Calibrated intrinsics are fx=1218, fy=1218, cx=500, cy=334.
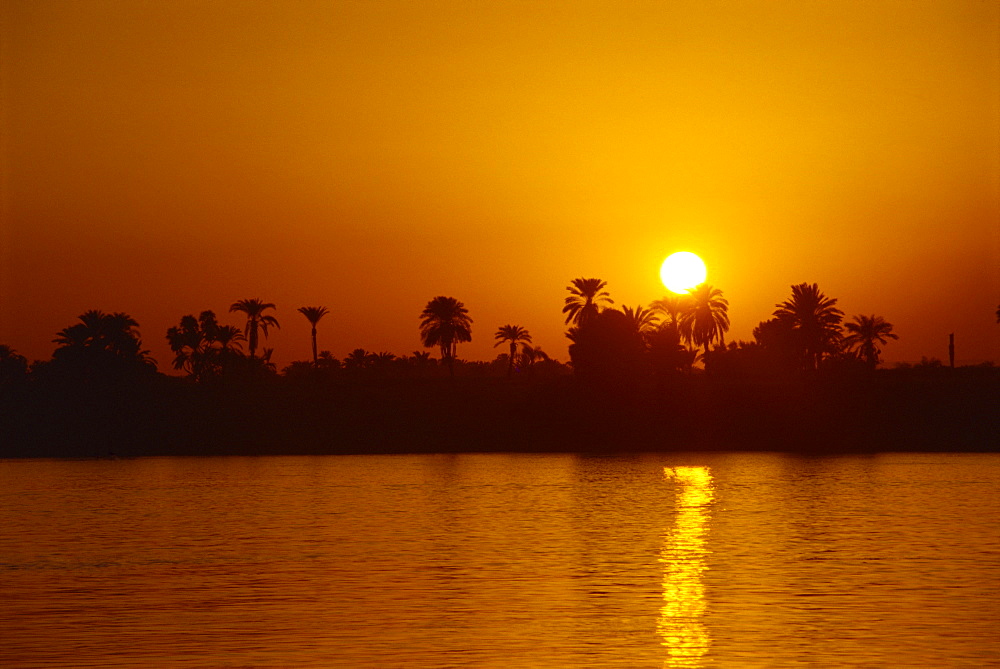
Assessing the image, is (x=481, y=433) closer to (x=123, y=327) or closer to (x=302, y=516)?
(x=123, y=327)

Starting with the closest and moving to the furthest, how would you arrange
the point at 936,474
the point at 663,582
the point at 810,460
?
the point at 663,582 → the point at 936,474 → the point at 810,460

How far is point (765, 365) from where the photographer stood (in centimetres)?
17138

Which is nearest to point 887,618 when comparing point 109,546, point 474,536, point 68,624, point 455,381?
point 68,624

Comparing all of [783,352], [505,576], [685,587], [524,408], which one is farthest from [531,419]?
[685,587]

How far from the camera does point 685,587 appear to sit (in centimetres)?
3425

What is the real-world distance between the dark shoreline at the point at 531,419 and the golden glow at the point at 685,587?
68646mm

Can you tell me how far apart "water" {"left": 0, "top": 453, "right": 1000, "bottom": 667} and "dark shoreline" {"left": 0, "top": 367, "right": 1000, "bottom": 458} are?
55.5m

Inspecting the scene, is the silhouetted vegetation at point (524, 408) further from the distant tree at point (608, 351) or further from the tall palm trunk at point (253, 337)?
the tall palm trunk at point (253, 337)

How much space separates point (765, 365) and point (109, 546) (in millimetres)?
134681

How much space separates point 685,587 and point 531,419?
11005 centimetres

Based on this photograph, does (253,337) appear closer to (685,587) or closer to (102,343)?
(102,343)

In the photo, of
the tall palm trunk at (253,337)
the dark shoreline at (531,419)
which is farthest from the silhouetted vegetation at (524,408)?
the tall palm trunk at (253,337)

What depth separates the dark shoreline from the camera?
444ft

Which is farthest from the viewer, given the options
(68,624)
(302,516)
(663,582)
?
(302,516)
